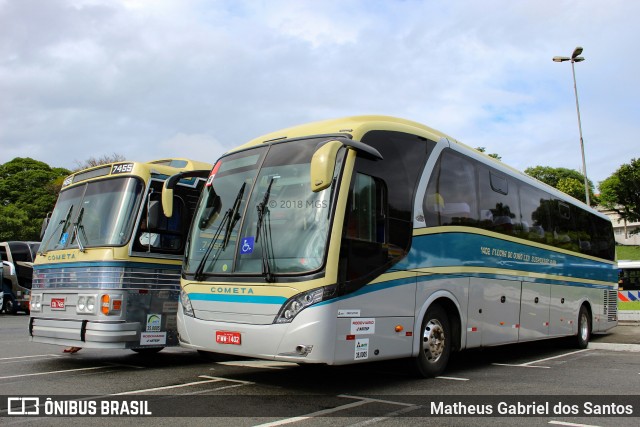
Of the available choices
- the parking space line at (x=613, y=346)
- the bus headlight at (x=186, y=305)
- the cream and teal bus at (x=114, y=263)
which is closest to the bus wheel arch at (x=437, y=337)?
the bus headlight at (x=186, y=305)

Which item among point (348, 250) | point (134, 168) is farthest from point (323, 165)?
point (134, 168)

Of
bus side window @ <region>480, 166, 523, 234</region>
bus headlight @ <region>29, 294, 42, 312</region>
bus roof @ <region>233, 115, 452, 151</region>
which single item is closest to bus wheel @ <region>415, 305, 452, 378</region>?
bus side window @ <region>480, 166, 523, 234</region>

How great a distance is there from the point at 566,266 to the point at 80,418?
10.7 metres

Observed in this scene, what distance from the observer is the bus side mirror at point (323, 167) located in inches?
249

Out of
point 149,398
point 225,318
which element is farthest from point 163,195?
point 149,398

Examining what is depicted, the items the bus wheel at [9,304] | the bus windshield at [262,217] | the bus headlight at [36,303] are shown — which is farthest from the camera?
the bus wheel at [9,304]

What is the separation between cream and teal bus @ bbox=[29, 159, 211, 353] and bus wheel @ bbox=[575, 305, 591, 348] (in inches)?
371

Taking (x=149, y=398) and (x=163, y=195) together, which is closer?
(x=149, y=398)

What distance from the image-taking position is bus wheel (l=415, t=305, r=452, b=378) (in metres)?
8.01

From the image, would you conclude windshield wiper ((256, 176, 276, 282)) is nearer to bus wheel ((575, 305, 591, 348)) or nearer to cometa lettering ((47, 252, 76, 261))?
cometa lettering ((47, 252, 76, 261))

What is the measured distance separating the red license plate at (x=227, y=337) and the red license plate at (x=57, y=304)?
340cm

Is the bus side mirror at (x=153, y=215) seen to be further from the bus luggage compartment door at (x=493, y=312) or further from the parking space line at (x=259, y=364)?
the bus luggage compartment door at (x=493, y=312)

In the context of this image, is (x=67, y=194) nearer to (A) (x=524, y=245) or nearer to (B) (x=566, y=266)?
(A) (x=524, y=245)

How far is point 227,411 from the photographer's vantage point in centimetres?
600
